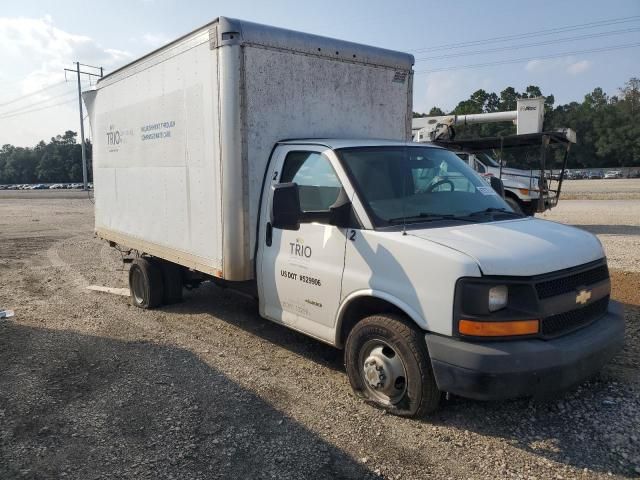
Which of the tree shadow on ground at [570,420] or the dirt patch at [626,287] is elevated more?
the dirt patch at [626,287]

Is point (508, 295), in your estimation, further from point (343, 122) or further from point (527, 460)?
point (343, 122)

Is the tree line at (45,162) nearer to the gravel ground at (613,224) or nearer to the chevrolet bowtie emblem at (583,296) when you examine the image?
the gravel ground at (613,224)

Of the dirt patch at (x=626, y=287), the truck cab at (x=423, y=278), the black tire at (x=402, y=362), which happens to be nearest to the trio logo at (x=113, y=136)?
the truck cab at (x=423, y=278)

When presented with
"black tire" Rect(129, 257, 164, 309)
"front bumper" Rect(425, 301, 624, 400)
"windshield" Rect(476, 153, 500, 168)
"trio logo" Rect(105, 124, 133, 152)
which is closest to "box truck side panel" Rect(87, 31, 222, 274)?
"trio logo" Rect(105, 124, 133, 152)

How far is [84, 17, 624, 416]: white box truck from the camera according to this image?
3.46 m

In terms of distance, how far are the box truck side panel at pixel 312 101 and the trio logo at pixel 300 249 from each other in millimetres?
613

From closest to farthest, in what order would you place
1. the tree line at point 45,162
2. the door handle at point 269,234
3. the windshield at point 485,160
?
the door handle at point 269,234
the windshield at point 485,160
the tree line at point 45,162

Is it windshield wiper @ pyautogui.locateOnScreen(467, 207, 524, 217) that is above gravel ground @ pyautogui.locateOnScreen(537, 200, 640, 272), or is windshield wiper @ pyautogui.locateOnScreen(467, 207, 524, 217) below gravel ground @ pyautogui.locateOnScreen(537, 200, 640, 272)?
above

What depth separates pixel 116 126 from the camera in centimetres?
745

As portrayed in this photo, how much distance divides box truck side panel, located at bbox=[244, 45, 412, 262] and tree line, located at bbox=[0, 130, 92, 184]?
108 m

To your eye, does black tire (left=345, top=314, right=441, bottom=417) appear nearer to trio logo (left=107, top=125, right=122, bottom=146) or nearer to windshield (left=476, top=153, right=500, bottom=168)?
trio logo (left=107, top=125, right=122, bottom=146)

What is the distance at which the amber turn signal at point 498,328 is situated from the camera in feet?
11.2

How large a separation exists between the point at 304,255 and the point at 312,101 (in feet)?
5.88

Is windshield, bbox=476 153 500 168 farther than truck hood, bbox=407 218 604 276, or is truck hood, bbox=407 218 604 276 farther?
windshield, bbox=476 153 500 168
